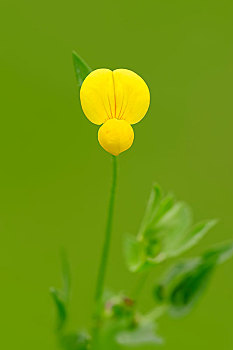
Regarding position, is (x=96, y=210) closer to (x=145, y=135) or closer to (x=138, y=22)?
(x=145, y=135)

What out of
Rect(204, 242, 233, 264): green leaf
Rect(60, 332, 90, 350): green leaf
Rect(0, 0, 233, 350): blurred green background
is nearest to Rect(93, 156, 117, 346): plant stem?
Rect(60, 332, 90, 350): green leaf

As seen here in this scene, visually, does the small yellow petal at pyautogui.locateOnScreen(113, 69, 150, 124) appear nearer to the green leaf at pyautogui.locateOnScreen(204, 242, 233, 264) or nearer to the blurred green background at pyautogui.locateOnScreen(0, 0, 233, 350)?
the green leaf at pyautogui.locateOnScreen(204, 242, 233, 264)

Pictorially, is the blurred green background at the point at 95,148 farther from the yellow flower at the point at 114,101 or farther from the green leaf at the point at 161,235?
the yellow flower at the point at 114,101

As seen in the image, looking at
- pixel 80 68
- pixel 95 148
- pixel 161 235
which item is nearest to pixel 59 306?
pixel 161 235

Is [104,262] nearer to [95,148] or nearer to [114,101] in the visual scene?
[114,101]

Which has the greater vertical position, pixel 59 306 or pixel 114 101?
pixel 114 101

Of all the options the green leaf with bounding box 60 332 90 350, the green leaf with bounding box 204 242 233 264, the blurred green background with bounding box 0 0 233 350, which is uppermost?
the blurred green background with bounding box 0 0 233 350

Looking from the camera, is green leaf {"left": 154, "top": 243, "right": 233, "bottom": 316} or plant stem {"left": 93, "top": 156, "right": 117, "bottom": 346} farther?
green leaf {"left": 154, "top": 243, "right": 233, "bottom": 316}
